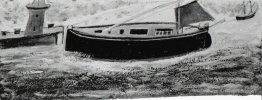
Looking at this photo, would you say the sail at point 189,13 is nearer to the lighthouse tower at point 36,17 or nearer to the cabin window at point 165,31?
the cabin window at point 165,31

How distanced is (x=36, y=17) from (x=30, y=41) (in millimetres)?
162

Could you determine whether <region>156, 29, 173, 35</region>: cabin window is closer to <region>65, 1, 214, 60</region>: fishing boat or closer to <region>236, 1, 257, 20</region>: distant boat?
<region>65, 1, 214, 60</region>: fishing boat

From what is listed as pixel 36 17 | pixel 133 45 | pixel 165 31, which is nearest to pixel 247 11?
pixel 165 31

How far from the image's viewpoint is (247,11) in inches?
124

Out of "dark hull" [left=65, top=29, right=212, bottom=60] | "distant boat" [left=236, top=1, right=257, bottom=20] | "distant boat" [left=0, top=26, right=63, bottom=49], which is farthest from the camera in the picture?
"distant boat" [left=236, top=1, right=257, bottom=20]

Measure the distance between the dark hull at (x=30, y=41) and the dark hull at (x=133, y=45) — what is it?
0.37 ft

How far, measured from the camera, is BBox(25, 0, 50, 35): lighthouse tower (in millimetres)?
2941

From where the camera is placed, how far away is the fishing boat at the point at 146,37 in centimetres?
304

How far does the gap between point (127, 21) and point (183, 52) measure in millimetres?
453

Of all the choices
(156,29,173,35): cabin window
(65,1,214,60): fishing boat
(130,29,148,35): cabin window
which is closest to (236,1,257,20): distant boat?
(65,1,214,60): fishing boat

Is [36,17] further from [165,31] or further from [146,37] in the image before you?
[165,31]

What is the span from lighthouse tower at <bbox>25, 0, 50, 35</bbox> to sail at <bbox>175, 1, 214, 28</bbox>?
907mm

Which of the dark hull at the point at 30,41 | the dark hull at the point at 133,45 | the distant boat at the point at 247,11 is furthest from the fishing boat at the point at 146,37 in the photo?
the distant boat at the point at 247,11

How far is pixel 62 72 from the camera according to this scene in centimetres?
302
